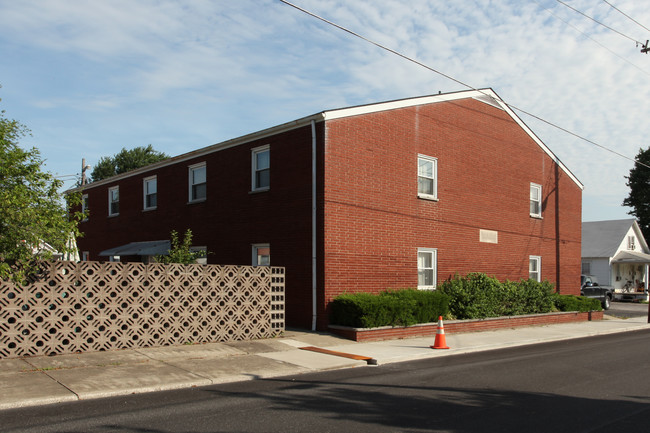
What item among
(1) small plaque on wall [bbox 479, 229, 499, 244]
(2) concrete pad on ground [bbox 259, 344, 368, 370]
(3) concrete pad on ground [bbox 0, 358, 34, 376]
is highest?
(1) small plaque on wall [bbox 479, 229, 499, 244]

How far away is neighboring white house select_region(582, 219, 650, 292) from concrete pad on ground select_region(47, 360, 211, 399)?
136 ft

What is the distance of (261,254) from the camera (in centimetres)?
1747

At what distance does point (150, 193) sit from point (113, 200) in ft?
12.6

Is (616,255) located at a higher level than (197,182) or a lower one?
lower

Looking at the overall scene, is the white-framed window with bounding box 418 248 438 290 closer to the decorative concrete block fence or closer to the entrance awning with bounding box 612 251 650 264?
the decorative concrete block fence

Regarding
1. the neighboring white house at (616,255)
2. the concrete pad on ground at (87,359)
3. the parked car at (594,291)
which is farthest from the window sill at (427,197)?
the neighboring white house at (616,255)

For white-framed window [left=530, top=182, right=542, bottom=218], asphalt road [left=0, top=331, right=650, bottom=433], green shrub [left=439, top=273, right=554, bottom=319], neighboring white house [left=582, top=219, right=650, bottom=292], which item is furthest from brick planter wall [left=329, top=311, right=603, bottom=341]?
neighboring white house [left=582, top=219, right=650, bottom=292]

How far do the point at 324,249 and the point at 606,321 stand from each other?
582 inches

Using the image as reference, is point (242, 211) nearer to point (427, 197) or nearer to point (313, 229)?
point (313, 229)

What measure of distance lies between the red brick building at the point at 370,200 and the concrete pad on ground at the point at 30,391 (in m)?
7.71

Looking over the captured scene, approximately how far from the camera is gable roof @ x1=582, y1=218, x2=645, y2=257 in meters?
44.1

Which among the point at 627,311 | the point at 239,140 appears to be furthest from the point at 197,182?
the point at 627,311

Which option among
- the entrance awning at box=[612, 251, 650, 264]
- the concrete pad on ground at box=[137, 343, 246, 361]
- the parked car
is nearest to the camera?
the concrete pad on ground at box=[137, 343, 246, 361]

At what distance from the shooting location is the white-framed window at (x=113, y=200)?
83.4 ft
